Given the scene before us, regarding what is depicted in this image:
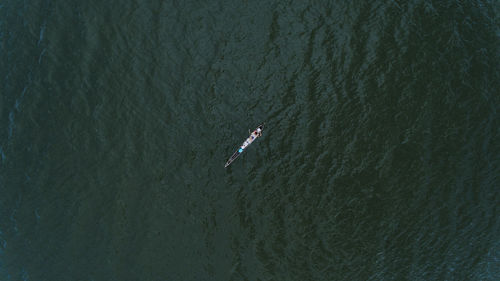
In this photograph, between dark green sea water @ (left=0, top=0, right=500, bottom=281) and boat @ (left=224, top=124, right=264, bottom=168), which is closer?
dark green sea water @ (left=0, top=0, right=500, bottom=281)

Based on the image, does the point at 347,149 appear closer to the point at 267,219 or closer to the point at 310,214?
the point at 310,214

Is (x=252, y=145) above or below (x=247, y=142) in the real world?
below

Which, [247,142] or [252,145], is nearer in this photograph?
[247,142]

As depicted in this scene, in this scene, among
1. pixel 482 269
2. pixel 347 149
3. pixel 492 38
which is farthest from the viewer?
pixel 492 38

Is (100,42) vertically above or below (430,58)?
above

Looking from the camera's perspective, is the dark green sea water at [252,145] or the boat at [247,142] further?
the boat at [247,142]

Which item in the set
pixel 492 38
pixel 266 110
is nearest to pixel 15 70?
pixel 266 110

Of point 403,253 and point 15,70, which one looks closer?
point 403,253

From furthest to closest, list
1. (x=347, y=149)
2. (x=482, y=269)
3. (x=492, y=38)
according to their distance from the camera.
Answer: (x=492, y=38)
(x=347, y=149)
(x=482, y=269)
